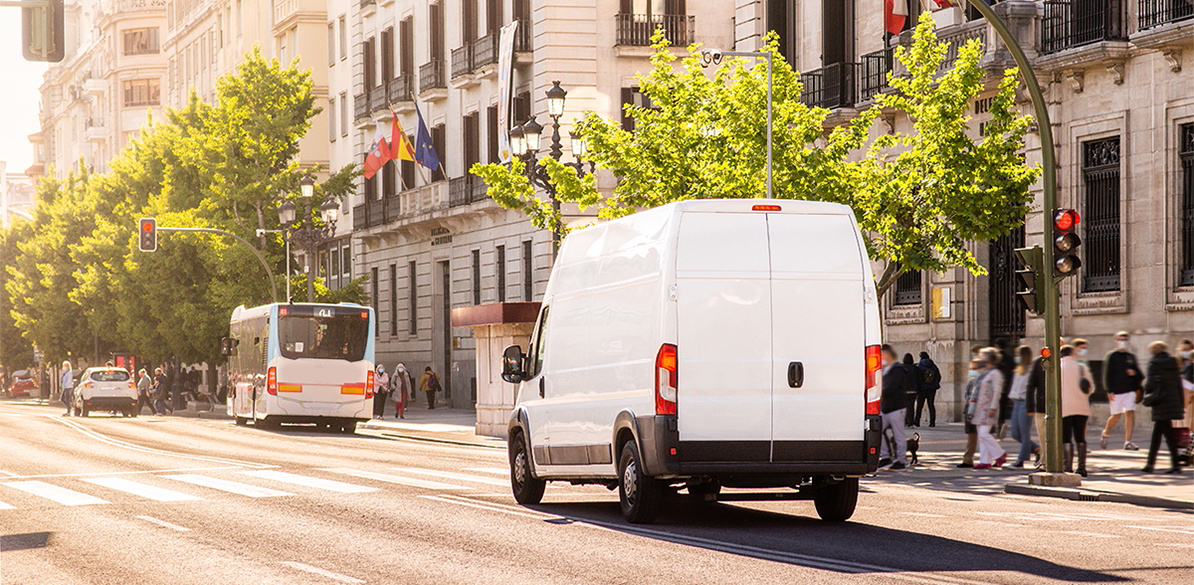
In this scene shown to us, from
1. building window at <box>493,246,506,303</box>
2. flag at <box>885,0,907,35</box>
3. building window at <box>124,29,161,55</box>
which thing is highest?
building window at <box>124,29,161,55</box>

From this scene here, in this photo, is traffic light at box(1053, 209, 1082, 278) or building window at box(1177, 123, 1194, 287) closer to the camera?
traffic light at box(1053, 209, 1082, 278)

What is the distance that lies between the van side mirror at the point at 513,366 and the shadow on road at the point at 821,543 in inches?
55.9

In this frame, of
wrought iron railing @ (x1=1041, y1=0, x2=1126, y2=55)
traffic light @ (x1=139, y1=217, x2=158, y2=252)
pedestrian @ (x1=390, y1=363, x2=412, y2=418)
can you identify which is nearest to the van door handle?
wrought iron railing @ (x1=1041, y1=0, x2=1126, y2=55)

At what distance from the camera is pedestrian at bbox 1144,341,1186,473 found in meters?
22.3

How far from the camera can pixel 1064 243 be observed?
68.6ft

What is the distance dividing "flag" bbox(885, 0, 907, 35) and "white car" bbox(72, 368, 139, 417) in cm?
3340

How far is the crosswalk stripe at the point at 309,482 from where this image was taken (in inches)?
827

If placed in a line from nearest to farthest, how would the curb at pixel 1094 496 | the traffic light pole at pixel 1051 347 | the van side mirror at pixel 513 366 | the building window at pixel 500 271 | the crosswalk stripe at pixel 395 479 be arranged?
the van side mirror at pixel 513 366 < the curb at pixel 1094 496 < the traffic light pole at pixel 1051 347 < the crosswalk stripe at pixel 395 479 < the building window at pixel 500 271

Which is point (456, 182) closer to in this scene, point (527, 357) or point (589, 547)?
point (527, 357)

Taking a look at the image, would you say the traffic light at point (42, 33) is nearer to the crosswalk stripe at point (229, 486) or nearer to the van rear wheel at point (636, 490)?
the crosswalk stripe at point (229, 486)

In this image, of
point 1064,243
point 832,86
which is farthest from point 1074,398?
point 832,86

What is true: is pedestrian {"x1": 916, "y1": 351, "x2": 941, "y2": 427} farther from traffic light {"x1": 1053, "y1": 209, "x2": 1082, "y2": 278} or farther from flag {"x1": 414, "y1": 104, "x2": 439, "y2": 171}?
flag {"x1": 414, "y1": 104, "x2": 439, "y2": 171}

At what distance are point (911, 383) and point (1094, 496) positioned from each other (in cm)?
700

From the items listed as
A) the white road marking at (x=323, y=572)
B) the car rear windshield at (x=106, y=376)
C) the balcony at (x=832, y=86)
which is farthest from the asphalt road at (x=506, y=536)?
the car rear windshield at (x=106, y=376)
